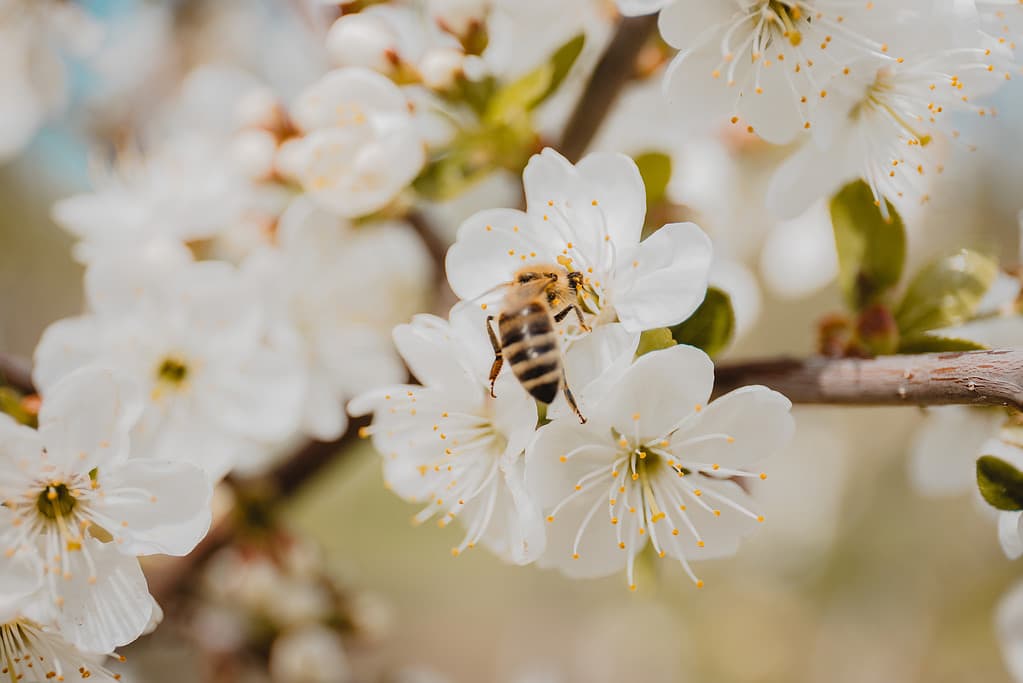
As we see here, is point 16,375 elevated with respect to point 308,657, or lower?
elevated

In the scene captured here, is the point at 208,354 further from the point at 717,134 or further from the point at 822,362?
the point at 717,134

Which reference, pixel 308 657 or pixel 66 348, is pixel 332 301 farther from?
pixel 308 657

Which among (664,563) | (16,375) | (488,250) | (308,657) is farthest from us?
(664,563)

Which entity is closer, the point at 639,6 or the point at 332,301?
the point at 639,6

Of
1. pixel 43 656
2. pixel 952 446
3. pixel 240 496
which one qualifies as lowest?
pixel 952 446

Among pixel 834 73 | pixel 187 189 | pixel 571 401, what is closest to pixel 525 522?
pixel 571 401

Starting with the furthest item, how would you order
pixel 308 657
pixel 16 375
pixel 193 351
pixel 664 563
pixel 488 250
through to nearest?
pixel 664 563 < pixel 308 657 < pixel 193 351 < pixel 16 375 < pixel 488 250

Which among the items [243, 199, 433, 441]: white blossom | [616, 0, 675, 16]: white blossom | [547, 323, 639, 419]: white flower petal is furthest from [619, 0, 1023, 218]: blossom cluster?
[243, 199, 433, 441]: white blossom

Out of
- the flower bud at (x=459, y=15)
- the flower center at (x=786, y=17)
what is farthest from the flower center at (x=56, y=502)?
the flower center at (x=786, y=17)
